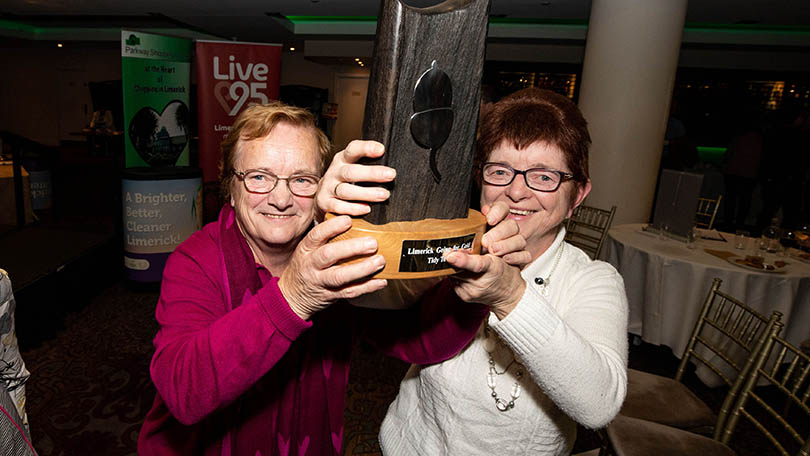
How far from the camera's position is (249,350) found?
70 centimetres

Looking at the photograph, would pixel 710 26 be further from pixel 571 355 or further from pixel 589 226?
pixel 571 355

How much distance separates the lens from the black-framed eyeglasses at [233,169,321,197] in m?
1.05

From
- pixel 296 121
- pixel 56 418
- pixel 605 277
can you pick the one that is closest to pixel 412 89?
pixel 296 121

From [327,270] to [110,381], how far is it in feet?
9.85

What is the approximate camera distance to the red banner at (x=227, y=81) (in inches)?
164

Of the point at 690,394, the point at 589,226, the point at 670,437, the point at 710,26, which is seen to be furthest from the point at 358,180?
the point at 710,26

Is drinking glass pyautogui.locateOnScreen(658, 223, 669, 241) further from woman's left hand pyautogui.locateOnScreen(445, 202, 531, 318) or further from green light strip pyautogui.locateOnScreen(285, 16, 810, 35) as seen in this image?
green light strip pyautogui.locateOnScreen(285, 16, 810, 35)

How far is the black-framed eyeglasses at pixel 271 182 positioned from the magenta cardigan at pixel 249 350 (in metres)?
0.12

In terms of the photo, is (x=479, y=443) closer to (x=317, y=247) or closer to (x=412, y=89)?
(x=317, y=247)

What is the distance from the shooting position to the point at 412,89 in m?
0.65

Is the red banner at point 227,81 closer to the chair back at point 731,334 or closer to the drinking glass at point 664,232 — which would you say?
the drinking glass at point 664,232

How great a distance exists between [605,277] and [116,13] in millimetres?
9792

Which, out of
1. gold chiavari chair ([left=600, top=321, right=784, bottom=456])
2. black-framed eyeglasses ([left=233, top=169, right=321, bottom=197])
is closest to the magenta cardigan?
black-framed eyeglasses ([left=233, top=169, right=321, bottom=197])

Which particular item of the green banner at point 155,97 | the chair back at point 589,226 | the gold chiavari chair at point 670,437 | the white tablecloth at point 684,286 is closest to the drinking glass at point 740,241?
the white tablecloth at point 684,286
